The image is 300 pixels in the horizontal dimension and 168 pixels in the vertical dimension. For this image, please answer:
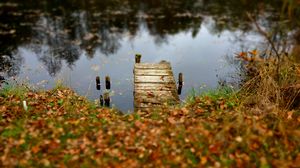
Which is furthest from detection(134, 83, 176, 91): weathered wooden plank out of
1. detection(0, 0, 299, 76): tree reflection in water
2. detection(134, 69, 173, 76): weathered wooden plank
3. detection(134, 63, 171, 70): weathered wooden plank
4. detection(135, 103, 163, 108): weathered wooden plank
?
detection(0, 0, 299, 76): tree reflection in water

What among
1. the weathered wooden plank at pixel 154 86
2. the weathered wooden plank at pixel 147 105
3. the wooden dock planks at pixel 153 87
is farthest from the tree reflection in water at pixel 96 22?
the weathered wooden plank at pixel 147 105

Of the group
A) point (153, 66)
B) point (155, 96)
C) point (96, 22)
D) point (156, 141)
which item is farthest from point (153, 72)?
point (96, 22)

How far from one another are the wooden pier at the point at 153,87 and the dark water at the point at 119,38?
4.18 feet

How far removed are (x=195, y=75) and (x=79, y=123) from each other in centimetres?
978

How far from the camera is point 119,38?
2192 cm

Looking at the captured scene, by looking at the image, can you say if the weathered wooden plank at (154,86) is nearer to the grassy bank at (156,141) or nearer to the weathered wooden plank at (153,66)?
the weathered wooden plank at (153,66)

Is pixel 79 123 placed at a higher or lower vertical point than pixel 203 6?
lower

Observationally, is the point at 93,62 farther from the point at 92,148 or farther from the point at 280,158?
the point at 280,158

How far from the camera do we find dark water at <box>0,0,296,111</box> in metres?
16.7

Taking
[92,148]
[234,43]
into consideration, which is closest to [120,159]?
[92,148]

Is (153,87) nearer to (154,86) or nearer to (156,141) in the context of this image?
(154,86)

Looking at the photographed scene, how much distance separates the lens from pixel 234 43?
20703 mm

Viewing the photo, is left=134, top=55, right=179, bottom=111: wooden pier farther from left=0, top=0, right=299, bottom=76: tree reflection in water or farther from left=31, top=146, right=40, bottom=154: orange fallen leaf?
left=0, top=0, right=299, bottom=76: tree reflection in water

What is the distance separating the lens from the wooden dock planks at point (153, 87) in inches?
453
